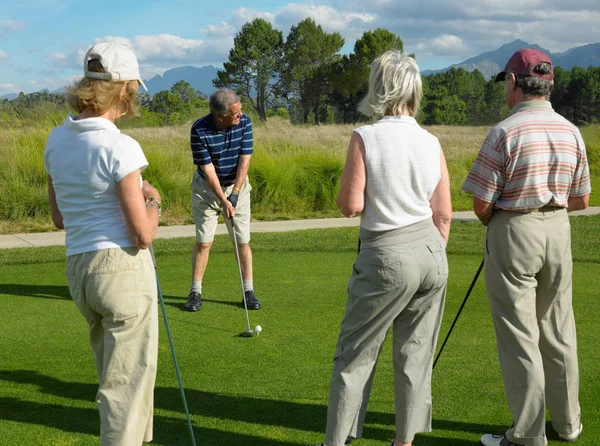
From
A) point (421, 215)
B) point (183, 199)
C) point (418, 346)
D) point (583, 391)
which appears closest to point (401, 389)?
point (418, 346)

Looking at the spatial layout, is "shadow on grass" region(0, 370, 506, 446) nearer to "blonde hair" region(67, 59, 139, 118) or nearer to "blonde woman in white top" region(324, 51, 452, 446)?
"blonde woman in white top" region(324, 51, 452, 446)

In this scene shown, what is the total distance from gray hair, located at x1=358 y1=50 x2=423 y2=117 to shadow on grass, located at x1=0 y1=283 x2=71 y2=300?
179 inches

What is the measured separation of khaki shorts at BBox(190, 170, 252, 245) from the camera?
22.1ft

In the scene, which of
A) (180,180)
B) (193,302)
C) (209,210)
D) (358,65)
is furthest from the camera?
(358,65)

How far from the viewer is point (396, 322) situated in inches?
136

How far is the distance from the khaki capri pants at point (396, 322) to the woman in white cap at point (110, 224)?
870 millimetres

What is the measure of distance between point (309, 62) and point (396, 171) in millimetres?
66770

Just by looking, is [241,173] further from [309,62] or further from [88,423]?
[309,62]

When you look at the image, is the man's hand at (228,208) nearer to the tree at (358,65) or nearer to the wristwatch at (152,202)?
the wristwatch at (152,202)

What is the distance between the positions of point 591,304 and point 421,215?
3908mm

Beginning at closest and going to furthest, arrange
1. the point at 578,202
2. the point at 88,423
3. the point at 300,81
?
the point at 578,202
the point at 88,423
the point at 300,81

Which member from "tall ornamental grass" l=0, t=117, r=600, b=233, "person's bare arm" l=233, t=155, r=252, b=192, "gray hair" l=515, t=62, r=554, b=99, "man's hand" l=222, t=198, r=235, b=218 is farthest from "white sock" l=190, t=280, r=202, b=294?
"tall ornamental grass" l=0, t=117, r=600, b=233

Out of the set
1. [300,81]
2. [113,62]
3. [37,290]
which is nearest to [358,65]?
[300,81]

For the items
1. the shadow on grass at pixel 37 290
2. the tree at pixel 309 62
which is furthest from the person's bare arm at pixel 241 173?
the tree at pixel 309 62
